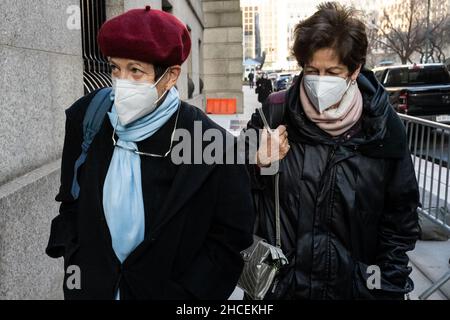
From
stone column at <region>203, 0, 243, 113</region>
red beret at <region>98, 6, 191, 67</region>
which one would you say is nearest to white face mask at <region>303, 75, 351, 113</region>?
red beret at <region>98, 6, 191, 67</region>

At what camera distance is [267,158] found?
201cm

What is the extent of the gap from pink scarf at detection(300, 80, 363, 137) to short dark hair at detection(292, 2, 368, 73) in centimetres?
12

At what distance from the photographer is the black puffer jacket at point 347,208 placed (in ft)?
6.48

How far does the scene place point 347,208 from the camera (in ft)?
6.43

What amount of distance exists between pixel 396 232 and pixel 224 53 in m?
18.0

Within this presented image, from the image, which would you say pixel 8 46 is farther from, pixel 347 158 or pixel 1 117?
pixel 347 158

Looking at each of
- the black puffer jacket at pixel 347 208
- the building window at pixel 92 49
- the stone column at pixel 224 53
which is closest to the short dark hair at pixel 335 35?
the black puffer jacket at pixel 347 208

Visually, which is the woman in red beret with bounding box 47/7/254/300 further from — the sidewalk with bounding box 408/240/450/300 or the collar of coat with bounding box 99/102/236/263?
the sidewalk with bounding box 408/240/450/300

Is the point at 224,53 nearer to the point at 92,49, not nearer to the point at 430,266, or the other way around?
the point at 92,49

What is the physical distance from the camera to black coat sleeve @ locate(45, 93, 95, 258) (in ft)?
5.87

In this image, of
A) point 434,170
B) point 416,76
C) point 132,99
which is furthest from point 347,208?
point 416,76

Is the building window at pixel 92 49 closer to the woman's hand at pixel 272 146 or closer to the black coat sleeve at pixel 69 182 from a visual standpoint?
the black coat sleeve at pixel 69 182

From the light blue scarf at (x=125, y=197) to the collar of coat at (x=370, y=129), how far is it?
2.28ft
